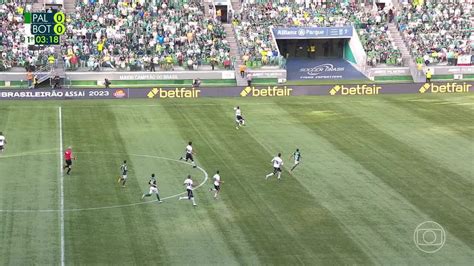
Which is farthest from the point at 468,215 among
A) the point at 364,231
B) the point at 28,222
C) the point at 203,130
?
the point at 203,130

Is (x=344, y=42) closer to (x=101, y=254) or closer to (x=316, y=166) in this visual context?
(x=316, y=166)

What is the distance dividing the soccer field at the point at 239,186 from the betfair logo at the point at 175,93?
13.5 ft

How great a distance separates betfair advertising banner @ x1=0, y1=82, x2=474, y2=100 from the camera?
74312 mm

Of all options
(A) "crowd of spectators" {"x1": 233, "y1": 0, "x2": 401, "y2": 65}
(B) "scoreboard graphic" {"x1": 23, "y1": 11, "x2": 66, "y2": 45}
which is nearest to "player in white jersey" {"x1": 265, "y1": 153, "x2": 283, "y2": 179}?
(B) "scoreboard graphic" {"x1": 23, "y1": 11, "x2": 66, "y2": 45}

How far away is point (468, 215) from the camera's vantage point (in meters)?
40.7

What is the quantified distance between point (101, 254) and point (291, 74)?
55.8 metres

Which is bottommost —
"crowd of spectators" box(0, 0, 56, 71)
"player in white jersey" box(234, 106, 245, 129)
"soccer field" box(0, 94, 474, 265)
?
"soccer field" box(0, 94, 474, 265)

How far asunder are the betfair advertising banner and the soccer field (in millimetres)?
1915

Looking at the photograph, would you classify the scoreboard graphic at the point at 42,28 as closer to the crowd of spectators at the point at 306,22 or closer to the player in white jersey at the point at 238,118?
the crowd of spectators at the point at 306,22

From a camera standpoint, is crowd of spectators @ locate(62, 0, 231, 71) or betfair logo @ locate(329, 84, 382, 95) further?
crowd of spectators @ locate(62, 0, 231, 71)

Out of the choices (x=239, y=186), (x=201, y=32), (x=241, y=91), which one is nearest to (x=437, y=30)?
(x=201, y=32)

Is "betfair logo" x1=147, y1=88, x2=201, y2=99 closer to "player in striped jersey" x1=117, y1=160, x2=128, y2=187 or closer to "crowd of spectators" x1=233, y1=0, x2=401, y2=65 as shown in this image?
"crowd of spectators" x1=233, y1=0, x2=401, y2=65

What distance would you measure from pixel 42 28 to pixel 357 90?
27.1m

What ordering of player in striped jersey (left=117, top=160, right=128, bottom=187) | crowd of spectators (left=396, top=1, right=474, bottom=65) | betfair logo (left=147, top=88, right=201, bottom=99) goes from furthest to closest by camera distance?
1. crowd of spectators (left=396, top=1, right=474, bottom=65)
2. betfair logo (left=147, top=88, right=201, bottom=99)
3. player in striped jersey (left=117, top=160, right=128, bottom=187)
